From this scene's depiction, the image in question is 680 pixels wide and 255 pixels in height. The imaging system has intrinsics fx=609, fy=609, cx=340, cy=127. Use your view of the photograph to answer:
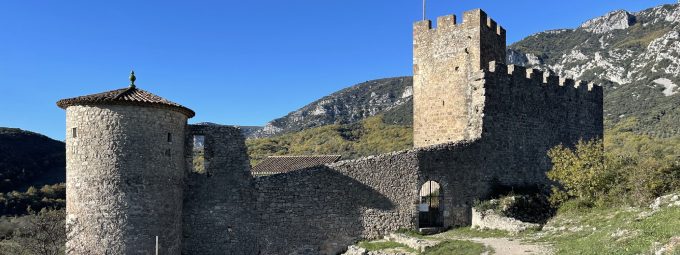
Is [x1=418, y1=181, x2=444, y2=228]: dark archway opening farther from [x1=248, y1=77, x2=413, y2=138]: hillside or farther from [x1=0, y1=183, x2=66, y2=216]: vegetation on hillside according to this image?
[x1=248, y1=77, x2=413, y2=138]: hillside

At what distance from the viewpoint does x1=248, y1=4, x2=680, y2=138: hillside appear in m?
69.8

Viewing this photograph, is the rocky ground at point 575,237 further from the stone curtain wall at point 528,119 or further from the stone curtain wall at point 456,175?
the stone curtain wall at point 528,119

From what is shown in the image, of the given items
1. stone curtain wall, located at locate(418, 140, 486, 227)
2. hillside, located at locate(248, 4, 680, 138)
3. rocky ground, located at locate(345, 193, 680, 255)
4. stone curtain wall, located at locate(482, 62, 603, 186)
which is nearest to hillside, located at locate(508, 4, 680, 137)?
hillside, located at locate(248, 4, 680, 138)

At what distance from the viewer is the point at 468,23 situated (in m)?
23.2

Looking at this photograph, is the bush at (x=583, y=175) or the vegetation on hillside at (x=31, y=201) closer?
the bush at (x=583, y=175)

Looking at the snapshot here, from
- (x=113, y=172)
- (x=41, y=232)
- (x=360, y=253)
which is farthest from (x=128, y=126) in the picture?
(x=360, y=253)

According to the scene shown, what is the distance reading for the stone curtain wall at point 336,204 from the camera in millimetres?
18672

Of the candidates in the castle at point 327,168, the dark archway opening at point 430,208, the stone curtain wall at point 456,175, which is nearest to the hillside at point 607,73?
the castle at point 327,168

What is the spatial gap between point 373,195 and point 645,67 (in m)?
69.0

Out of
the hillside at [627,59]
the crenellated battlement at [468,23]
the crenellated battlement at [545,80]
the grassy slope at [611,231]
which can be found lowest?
the grassy slope at [611,231]

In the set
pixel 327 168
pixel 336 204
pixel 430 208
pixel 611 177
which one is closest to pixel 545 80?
pixel 611 177

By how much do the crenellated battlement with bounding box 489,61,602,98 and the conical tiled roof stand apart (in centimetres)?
1138

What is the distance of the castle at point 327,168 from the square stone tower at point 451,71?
0.04 meters

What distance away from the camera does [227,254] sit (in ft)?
60.1
